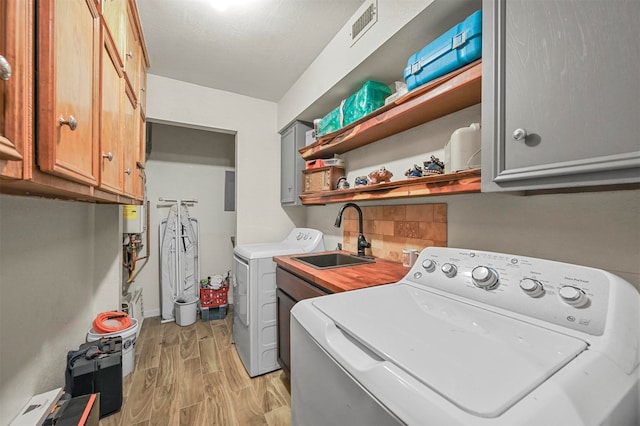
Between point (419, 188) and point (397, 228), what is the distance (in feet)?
1.55

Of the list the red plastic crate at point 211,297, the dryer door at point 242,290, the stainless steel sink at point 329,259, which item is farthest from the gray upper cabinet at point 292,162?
the red plastic crate at point 211,297

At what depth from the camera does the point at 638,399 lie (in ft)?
1.55

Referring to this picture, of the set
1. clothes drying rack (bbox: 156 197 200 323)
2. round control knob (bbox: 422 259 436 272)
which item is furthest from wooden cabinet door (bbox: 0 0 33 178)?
clothes drying rack (bbox: 156 197 200 323)

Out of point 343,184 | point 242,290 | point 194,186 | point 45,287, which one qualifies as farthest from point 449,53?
point 194,186

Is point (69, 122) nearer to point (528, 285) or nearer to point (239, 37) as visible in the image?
point (528, 285)

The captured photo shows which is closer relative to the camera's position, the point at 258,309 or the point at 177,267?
the point at 258,309

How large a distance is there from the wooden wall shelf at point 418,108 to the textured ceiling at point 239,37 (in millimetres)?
709

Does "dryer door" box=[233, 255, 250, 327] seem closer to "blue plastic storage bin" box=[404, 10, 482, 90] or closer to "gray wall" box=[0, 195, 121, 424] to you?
"gray wall" box=[0, 195, 121, 424]

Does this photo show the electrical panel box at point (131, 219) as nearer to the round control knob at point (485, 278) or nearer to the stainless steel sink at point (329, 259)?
the stainless steel sink at point (329, 259)

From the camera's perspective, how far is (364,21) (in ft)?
4.89

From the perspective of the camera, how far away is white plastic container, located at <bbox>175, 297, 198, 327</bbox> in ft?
9.32

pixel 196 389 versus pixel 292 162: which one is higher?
pixel 292 162

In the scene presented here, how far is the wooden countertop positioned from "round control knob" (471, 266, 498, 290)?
0.41 meters

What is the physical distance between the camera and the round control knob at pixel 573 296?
637mm
